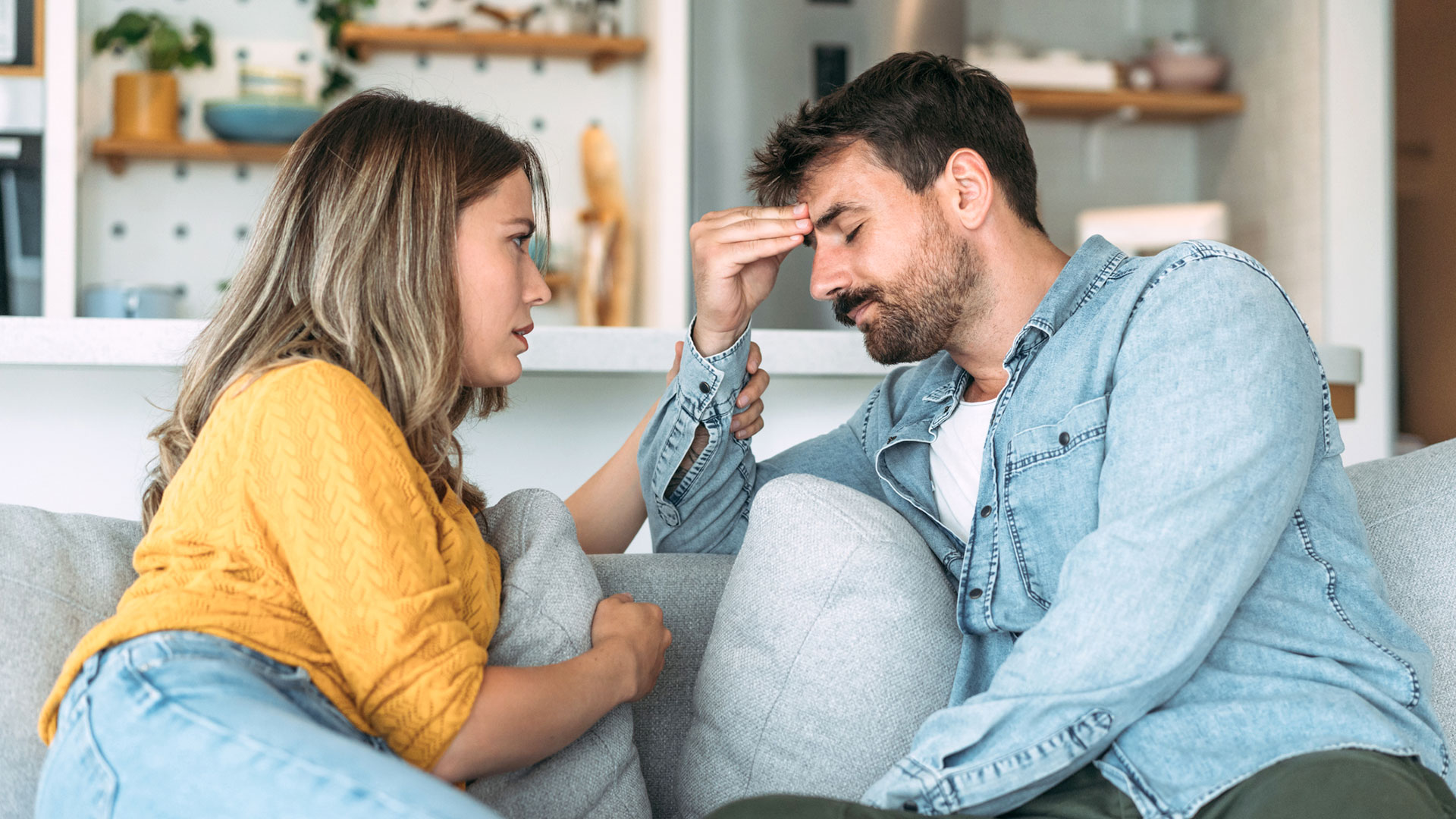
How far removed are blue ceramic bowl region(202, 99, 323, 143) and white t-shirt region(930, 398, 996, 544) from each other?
2.23 metres

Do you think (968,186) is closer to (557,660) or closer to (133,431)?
(557,660)

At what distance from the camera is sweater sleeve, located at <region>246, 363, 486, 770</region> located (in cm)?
94

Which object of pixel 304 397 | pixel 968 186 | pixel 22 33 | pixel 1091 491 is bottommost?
pixel 1091 491

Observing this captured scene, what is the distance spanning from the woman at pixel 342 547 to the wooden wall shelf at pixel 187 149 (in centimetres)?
213

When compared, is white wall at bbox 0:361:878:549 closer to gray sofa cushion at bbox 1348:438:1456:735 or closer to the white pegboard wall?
gray sofa cushion at bbox 1348:438:1456:735

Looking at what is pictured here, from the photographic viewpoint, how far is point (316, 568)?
94 centimetres

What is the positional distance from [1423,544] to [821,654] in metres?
0.68

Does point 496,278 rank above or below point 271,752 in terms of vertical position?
above

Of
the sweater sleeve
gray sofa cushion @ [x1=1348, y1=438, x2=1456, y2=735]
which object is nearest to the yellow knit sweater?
the sweater sleeve

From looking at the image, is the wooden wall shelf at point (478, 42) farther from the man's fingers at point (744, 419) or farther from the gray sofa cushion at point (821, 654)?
the gray sofa cushion at point (821, 654)

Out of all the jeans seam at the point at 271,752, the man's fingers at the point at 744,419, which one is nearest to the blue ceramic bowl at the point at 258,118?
Result: the man's fingers at the point at 744,419

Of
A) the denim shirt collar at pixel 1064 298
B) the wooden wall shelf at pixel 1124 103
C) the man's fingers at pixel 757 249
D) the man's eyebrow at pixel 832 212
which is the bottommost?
the denim shirt collar at pixel 1064 298

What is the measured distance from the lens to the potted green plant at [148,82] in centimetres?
316

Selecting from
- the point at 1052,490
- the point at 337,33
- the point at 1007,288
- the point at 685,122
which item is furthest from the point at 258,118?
the point at 1052,490
